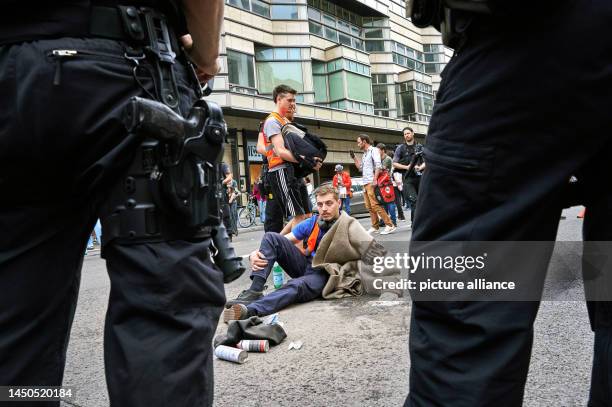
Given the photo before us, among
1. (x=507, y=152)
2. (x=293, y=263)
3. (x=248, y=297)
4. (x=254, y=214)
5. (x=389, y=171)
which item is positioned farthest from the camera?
(x=254, y=214)

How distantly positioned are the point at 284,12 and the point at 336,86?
4490 millimetres

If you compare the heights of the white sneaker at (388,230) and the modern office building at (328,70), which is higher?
the modern office building at (328,70)

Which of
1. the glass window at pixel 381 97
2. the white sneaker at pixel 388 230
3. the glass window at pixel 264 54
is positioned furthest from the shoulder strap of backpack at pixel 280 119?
the glass window at pixel 381 97

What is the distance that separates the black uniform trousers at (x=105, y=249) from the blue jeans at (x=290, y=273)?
6.74 ft

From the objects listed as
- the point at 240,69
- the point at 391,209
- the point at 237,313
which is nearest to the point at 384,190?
the point at 391,209

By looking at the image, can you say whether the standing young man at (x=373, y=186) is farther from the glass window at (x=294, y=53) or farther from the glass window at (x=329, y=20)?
the glass window at (x=329, y=20)

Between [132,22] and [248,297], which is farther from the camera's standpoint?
[248,297]

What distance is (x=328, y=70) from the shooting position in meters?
23.9

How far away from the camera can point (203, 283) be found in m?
1.00

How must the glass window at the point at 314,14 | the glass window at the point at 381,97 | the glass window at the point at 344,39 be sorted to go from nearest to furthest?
the glass window at the point at 314,14
the glass window at the point at 344,39
the glass window at the point at 381,97

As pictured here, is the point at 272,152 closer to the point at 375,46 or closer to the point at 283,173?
the point at 283,173

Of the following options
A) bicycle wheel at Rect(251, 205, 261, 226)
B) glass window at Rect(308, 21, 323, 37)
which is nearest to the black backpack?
bicycle wheel at Rect(251, 205, 261, 226)

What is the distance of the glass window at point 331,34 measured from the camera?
24.5 metres

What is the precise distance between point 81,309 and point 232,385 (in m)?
2.23
